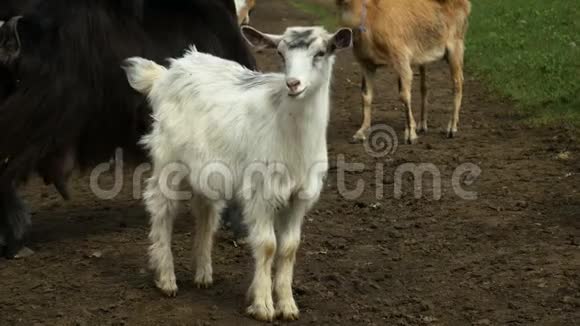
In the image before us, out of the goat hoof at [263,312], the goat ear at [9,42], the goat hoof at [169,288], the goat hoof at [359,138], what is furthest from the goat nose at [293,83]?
the goat hoof at [359,138]

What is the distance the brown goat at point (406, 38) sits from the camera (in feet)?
30.4

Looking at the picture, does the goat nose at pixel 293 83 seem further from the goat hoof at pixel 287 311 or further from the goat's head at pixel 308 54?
the goat hoof at pixel 287 311

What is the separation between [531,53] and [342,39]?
820cm

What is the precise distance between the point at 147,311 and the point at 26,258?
4.44ft

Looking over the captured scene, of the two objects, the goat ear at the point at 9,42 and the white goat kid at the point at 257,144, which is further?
the goat ear at the point at 9,42

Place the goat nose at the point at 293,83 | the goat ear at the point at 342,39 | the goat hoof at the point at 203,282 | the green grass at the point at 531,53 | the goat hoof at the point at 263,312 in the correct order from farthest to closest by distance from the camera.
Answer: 1. the green grass at the point at 531,53
2. the goat hoof at the point at 203,282
3. the goat hoof at the point at 263,312
4. the goat ear at the point at 342,39
5. the goat nose at the point at 293,83

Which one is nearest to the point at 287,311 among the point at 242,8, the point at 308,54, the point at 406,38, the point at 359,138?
the point at 308,54

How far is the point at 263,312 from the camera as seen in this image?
16.5 ft

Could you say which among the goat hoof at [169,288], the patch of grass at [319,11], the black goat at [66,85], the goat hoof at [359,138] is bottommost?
the goat hoof at [169,288]

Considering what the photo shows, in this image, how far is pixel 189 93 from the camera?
17.8 ft

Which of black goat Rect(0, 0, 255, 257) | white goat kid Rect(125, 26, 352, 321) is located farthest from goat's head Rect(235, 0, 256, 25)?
white goat kid Rect(125, 26, 352, 321)

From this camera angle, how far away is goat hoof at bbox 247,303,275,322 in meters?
5.04

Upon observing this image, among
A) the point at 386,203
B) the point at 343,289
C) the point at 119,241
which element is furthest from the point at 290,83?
the point at 386,203

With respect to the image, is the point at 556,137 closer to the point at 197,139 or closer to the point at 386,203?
the point at 386,203
